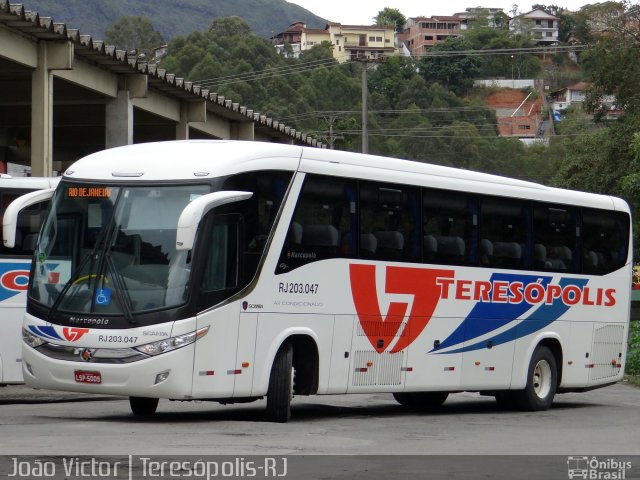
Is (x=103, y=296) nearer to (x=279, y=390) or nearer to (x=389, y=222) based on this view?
(x=279, y=390)

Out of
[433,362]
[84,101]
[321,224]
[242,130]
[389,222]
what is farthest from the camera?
[242,130]

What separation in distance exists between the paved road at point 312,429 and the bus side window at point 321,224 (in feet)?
6.46

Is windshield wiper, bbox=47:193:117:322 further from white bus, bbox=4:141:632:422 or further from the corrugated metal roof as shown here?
the corrugated metal roof

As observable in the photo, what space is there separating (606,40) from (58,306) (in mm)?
46055

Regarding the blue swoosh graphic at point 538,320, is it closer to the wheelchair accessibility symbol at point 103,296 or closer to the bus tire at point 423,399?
the bus tire at point 423,399

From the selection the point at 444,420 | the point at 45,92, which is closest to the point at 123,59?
the point at 45,92

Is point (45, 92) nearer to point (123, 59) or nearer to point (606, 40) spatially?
point (123, 59)

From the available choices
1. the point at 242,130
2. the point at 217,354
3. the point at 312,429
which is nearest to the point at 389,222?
the point at 312,429

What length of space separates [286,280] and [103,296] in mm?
2197

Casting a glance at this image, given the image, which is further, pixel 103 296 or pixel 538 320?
pixel 538 320

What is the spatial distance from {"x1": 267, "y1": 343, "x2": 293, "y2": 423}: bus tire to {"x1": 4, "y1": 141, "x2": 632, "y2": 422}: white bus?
2 centimetres

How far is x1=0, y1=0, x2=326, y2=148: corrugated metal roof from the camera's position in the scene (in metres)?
27.4

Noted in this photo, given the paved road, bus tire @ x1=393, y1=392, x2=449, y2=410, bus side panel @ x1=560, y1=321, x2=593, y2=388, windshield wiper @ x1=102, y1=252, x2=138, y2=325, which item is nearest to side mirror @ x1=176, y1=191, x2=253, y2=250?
windshield wiper @ x1=102, y1=252, x2=138, y2=325

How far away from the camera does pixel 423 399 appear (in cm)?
1977
